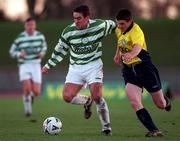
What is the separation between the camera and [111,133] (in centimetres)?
1434

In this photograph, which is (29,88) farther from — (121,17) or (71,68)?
(121,17)

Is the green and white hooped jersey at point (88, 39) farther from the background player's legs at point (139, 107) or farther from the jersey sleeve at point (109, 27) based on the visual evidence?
the background player's legs at point (139, 107)

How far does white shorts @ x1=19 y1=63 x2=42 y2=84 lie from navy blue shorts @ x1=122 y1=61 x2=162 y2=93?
7837 mm

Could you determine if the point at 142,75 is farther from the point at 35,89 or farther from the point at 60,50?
the point at 35,89

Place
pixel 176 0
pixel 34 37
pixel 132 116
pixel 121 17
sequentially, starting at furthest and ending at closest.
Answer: pixel 176 0 < pixel 34 37 < pixel 132 116 < pixel 121 17

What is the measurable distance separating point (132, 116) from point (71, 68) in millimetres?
5576

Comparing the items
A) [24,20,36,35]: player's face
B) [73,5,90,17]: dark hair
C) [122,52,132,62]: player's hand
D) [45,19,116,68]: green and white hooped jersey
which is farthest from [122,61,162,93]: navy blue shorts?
[24,20,36,35]: player's face

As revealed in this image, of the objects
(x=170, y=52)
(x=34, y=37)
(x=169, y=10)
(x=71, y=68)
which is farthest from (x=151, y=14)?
(x=71, y=68)

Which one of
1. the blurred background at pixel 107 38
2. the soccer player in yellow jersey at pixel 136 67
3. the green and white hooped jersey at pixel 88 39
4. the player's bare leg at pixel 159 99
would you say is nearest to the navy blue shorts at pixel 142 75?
the soccer player in yellow jersey at pixel 136 67

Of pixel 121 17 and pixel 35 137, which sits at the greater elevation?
pixel 121 17

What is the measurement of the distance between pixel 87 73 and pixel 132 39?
4.55ft

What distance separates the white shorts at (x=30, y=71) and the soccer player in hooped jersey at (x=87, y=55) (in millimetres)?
6847

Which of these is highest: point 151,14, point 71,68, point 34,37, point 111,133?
point 151,14

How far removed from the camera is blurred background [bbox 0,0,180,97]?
42031mm
